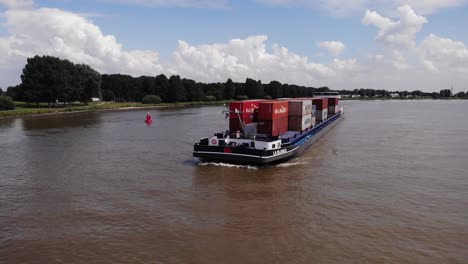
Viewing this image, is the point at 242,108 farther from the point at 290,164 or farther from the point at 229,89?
the point at 229,89

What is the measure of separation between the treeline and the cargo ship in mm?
74324

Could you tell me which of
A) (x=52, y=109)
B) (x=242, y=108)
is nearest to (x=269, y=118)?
(x=242, y=108)

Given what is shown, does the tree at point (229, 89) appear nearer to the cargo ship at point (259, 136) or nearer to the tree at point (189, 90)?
the tree at point (189, 90)

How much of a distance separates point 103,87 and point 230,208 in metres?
146

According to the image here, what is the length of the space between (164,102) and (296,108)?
111 m

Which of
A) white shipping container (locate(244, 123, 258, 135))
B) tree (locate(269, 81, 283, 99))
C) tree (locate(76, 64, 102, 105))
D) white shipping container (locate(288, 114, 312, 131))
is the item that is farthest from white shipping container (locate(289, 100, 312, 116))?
tree (locate(269, 81, 283, 99))

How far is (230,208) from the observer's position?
1950cm

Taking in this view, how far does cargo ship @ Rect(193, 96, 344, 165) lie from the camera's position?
28.4 m

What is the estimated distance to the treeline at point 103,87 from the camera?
94438mm

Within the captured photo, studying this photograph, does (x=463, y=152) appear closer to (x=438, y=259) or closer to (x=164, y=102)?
(x=438, y=259)

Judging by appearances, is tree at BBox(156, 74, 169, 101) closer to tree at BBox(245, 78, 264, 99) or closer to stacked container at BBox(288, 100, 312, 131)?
tree at BBox(245, 78, 264, 99)

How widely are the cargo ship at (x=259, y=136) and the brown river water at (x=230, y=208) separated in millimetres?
1041

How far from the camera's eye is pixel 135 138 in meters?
46.1

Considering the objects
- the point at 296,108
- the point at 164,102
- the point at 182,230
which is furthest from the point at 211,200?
the point at 164,102
